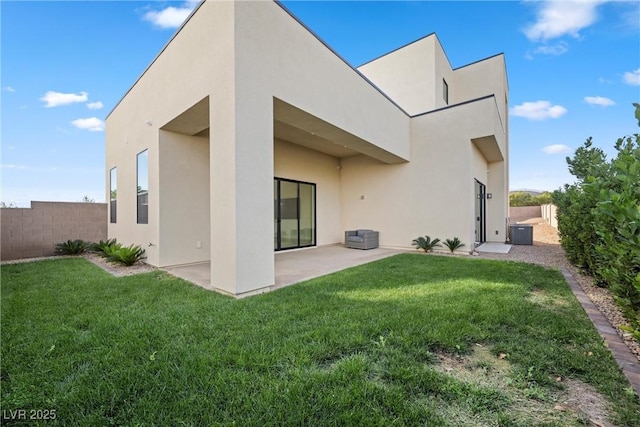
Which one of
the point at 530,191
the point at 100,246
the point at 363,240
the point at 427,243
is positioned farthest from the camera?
the point at 530,191

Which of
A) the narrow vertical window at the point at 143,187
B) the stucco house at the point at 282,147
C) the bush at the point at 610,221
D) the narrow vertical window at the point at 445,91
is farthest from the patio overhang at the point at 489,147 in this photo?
the narrow vertical window at the point at 143,187

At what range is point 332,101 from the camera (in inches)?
257

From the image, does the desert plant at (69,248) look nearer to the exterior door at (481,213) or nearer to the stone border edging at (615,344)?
the stone border edging at (615,344)

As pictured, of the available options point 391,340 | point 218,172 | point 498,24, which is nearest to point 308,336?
point 391,340

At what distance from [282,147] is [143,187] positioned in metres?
4.27

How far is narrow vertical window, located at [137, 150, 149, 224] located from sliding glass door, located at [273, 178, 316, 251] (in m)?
3.46

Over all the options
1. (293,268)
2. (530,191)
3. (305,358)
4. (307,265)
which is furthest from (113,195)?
(530,191)

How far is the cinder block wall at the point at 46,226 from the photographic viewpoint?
8.20 metres

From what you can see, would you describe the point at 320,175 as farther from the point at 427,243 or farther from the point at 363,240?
the point at 427,243

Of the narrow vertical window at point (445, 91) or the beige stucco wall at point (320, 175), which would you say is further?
the narrow vertical window at point (445, 91)

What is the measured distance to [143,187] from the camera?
732 centimetres

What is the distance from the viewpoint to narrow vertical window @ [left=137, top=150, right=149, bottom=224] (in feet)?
23.2

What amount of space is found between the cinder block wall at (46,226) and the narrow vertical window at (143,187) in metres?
3.70

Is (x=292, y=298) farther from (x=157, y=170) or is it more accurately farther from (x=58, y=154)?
(x=58, y=154)
